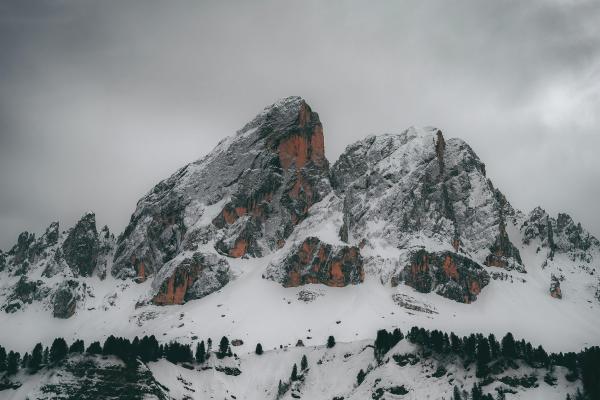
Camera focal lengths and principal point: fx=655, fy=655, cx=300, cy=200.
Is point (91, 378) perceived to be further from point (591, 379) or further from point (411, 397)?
point (591, 379)

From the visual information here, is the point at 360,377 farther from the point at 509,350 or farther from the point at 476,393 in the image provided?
the point at 509,350

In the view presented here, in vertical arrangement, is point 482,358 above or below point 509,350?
below

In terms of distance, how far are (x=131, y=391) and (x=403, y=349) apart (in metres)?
79.8

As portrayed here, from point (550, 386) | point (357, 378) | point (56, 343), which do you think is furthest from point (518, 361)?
point (56, 343)

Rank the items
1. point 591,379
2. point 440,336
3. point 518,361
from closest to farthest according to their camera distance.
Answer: point 591,379 < point 518,361 < point 440,336

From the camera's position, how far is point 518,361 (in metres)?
175

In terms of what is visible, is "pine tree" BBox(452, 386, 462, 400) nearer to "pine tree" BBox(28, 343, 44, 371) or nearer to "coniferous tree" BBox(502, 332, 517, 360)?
"coniferous tree" BBox(502, 332, 517, 360)

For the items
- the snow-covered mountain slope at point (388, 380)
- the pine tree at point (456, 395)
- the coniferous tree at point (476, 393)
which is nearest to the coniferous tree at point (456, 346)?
the snow-covered mountain slope at point (388, 380)

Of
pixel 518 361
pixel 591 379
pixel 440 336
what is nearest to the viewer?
pixel 591 379

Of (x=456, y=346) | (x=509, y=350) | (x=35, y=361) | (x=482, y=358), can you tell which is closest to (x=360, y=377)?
(x=456, y=346)

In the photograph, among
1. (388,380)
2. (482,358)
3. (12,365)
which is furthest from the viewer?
(12,365)

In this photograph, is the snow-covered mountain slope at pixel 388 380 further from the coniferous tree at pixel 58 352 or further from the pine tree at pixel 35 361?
the coniferous tree at pixel 58 352

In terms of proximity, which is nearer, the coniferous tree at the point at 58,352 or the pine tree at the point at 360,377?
the coniferous tree at the point at 58,352

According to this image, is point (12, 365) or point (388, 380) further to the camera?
Answer: point (12, 365)
